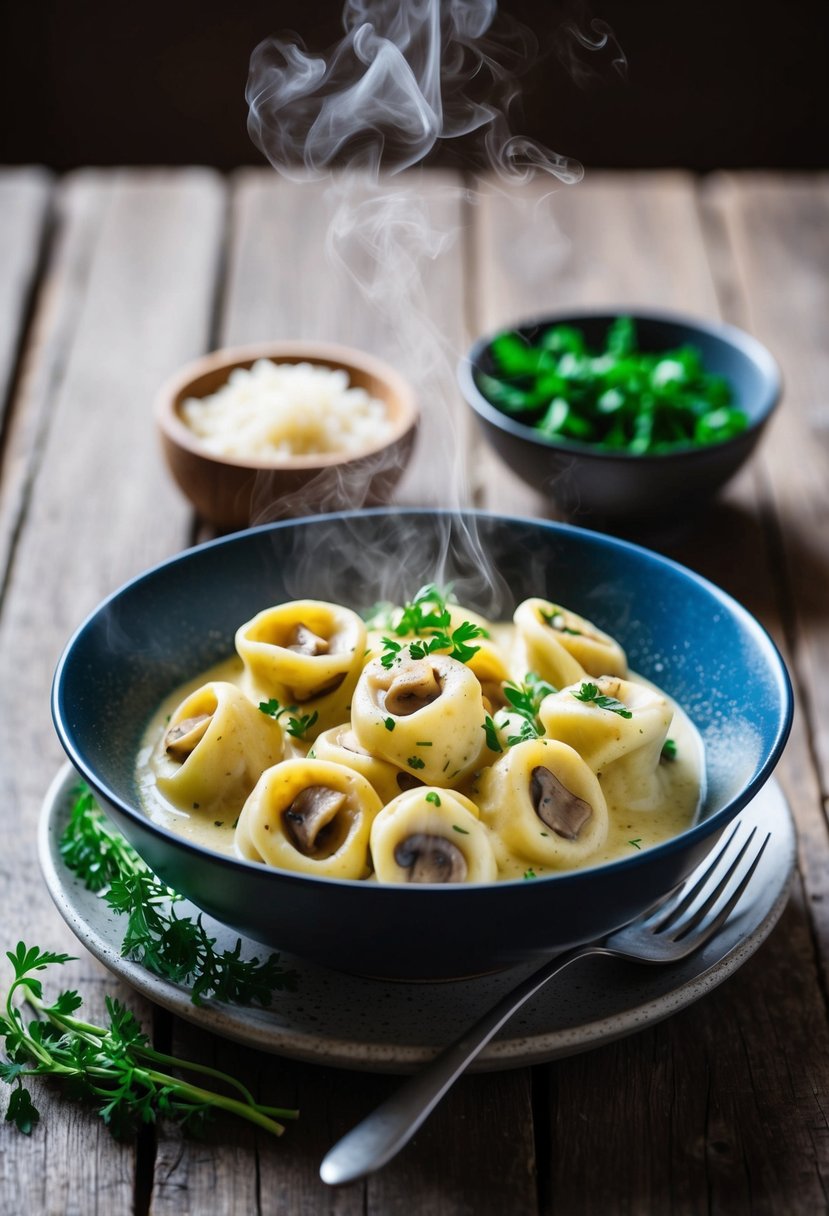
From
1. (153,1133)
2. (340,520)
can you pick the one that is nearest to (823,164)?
(340,520)

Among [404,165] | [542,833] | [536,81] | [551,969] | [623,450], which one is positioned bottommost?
[536,81]

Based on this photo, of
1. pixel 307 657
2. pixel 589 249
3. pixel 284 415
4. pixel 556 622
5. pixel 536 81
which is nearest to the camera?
pixel 307 657

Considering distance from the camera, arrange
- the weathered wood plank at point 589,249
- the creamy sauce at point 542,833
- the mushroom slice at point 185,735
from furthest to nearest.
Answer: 1. the weathered wood plank at point 589,249
2. the mushroom slice at point 185,735
3. the creamy sauce at point 542,833

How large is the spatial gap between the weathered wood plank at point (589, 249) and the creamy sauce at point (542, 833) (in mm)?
1877

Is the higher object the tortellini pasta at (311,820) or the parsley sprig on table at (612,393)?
the tortellini pasta at (311,820)

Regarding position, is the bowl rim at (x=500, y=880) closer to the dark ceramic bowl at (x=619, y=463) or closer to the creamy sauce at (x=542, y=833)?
the creamy sauce at (x=542, y=833)

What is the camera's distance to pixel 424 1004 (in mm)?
1658

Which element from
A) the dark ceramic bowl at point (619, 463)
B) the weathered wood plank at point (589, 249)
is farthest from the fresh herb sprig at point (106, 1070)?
the weathered wood plank at point (589, 249)

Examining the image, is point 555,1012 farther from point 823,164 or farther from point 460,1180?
point 823,164

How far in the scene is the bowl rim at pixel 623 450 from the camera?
2705mm

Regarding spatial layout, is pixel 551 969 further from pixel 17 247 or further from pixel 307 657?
pixel 17 247

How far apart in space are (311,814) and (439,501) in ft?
4.84

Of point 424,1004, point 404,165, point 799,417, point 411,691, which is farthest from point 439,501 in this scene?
point 424,1004

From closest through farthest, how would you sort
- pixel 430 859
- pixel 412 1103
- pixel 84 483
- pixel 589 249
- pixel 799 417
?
pixel 412 1103 < pixel 430 859 < pixel 84 483 < pixel 799 417 < pixel 589 249
